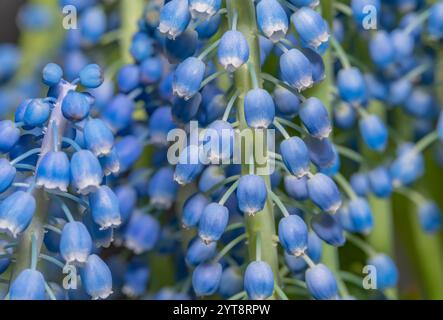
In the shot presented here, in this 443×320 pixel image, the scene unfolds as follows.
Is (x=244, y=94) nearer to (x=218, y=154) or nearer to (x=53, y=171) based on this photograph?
(x=218, y=154)

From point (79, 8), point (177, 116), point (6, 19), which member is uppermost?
point (6, 19)

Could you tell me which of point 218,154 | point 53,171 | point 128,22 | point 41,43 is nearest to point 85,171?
point 53,171

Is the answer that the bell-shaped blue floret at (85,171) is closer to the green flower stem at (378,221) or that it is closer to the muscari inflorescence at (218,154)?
the muscari inflorescence at (218,154)

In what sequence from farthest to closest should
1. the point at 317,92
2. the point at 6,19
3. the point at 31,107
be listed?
the point at 6,19, the point at 317,92, the point at 31,107

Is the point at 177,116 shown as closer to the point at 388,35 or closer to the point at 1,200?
the point at 1,200

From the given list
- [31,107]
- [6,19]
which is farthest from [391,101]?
[6,19]

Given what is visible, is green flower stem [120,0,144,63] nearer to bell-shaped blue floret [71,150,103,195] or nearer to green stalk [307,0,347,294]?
green stalk [307,0,347,294]

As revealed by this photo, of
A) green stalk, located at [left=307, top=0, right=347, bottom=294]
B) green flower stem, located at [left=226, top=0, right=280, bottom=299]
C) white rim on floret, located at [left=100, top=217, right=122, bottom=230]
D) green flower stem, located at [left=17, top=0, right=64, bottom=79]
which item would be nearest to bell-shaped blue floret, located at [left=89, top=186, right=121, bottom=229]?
white rim on floret, located at [left=100, top=217, right=122, bottom=230]

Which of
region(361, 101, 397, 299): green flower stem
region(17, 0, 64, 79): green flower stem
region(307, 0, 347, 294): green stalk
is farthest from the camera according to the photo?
region(17, 0, 64, 79): green flower stem
